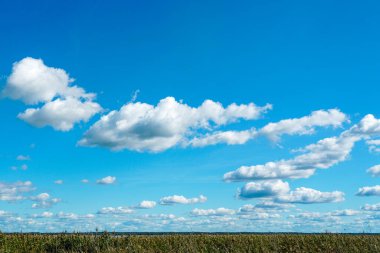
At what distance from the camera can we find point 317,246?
4609cm

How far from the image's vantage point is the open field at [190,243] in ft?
143

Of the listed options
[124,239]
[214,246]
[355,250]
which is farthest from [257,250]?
[124,239]

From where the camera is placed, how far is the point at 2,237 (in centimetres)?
4388

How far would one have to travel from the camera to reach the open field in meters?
43.5

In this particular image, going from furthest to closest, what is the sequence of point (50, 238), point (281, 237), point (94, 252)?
1. point (281, 237)
2. point (50, 238)
3. point (94, 252)

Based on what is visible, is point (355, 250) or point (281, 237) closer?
point (355, 250)

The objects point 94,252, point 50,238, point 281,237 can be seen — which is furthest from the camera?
point 281,237

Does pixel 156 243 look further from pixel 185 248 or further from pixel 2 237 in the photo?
pixel 2 237

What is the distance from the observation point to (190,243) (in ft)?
149

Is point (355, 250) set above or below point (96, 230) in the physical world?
below

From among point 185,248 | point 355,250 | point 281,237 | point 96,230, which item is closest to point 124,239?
point 96,230

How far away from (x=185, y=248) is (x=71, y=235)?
36.9ft

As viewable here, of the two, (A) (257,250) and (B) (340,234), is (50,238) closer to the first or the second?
(A) (257,250)

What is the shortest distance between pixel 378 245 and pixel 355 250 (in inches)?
120
